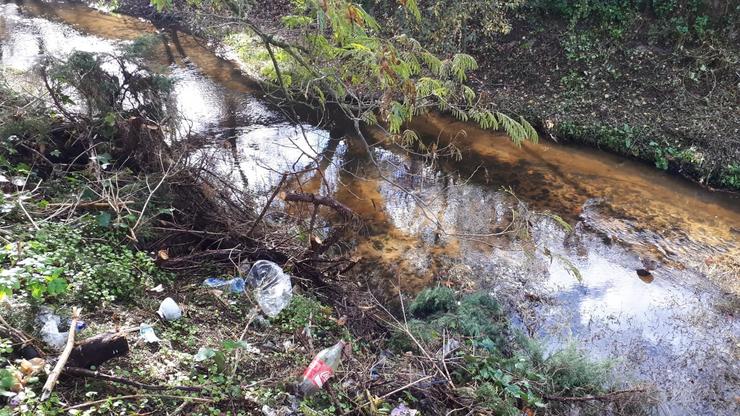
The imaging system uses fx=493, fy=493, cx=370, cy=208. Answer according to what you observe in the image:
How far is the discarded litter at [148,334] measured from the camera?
11.6 ft

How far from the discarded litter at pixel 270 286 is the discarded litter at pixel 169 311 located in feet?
2.36

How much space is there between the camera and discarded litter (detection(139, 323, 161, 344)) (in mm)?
3541

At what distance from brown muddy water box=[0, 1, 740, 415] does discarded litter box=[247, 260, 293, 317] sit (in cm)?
123

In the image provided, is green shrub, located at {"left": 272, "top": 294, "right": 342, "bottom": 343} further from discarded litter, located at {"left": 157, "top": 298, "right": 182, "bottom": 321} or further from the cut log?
the cut log

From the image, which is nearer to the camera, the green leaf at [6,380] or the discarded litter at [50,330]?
the green leaf at [6,380]

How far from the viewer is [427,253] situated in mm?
6688

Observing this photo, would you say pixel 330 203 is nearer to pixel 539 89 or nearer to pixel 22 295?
pixel 22 295

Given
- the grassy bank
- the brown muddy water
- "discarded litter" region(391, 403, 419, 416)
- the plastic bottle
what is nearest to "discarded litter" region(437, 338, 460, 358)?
the grassy bank

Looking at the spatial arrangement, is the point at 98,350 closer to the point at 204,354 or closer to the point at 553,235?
the point at 204,354

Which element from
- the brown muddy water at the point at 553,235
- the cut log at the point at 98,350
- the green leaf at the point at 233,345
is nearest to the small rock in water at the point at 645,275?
the brown muddy water at the point at 553,235

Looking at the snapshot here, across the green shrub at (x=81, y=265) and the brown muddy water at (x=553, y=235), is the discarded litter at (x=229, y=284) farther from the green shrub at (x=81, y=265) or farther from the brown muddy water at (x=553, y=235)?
the brown muddy water at (x=553, y=235)

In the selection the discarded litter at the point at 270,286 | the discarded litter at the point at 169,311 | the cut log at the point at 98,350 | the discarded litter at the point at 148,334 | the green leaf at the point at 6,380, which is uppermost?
the green leaf at the point at 6,380

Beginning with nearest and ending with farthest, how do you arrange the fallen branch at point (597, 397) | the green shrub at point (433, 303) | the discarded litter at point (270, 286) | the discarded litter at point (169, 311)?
the discarded litter at point (169, 311)
the fallen branch at point (597, 397)
the discarded litter at point (270, 286)
the green shrub at point (433, 303)

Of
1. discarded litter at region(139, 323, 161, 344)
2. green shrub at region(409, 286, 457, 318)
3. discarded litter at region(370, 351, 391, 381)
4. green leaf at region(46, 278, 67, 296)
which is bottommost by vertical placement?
green shrub at region(409, 286, 457, 318)
